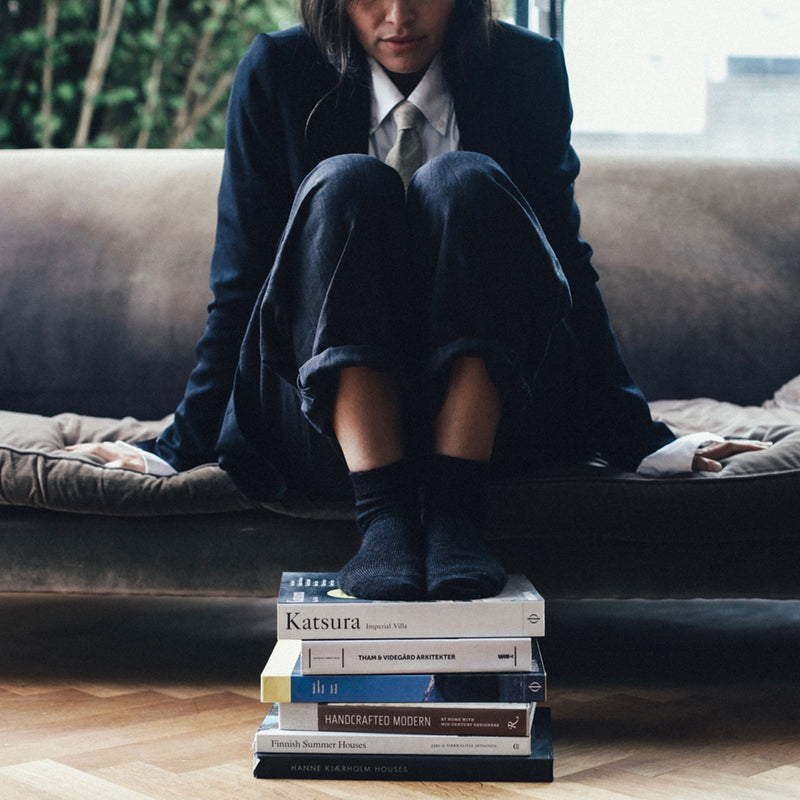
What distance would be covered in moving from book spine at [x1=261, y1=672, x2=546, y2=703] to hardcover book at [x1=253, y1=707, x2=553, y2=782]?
50mm

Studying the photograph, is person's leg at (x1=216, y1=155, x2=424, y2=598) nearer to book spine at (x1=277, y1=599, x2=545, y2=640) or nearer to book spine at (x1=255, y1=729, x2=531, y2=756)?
book spine at (x1=277, y1=599, x2=545, y2=640)

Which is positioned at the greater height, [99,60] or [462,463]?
[99,60]

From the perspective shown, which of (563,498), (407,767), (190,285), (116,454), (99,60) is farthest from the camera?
(99,60)

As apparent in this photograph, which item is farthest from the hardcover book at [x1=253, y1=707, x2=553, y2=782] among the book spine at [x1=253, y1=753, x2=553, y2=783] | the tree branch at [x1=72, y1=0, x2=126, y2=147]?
the tree branch at [x1=72, y1=0, x2=126, y2=147]

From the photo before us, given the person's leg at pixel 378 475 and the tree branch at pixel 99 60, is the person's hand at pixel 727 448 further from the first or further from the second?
the tree branch at pixel 99 60

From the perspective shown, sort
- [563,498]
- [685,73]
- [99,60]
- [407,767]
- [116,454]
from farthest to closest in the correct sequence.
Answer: [99,60], [685,73], [116,454], [563,498], [407,767]

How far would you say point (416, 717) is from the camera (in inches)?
40.0

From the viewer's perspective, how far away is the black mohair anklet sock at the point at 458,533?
1.01 metres

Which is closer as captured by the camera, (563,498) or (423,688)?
(423,688)

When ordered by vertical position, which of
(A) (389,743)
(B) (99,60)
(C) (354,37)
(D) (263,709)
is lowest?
(D) (263,709)

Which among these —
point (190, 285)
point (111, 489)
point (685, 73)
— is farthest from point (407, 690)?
point (685, 73)

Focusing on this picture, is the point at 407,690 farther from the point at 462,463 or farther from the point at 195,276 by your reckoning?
the point at 195,276

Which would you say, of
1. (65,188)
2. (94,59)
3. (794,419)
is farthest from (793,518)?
(94,59)

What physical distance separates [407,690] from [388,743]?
0.05 metres
